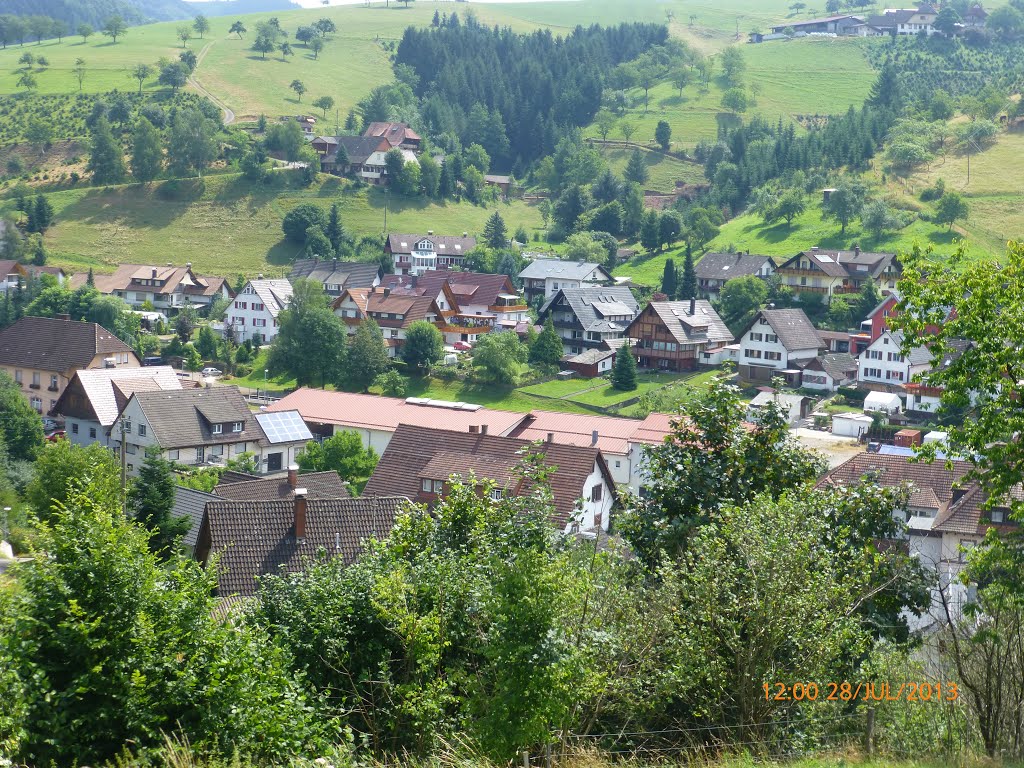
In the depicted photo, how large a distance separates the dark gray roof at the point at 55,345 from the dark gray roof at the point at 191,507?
25.4m

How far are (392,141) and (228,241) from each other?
24603 millimetres

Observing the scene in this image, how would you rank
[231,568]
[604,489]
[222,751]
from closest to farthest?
[222,751] < [231,568] < [604,489]

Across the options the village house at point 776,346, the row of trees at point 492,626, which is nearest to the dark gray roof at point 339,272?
the village house at point 776,346

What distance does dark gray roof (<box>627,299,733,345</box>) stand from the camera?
205ft

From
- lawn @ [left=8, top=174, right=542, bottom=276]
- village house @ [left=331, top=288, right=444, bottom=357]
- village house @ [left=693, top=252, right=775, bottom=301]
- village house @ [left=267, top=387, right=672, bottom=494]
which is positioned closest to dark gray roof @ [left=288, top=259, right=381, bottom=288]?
lawn @ [left=8, top=174, right=542, bottom=276]

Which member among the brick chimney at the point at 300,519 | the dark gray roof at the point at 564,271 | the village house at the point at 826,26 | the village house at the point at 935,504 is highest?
the village house at the point at 826,26

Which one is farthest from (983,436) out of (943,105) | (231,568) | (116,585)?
(943,105)

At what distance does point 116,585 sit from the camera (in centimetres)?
962

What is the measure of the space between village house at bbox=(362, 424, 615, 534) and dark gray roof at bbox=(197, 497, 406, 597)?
22.5 feet

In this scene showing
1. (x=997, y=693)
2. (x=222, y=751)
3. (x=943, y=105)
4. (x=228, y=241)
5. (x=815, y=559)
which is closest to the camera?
(x=222, y=751)

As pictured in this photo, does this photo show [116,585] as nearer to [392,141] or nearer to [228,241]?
[228,241]

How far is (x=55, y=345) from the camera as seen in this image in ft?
168

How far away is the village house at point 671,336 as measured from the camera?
62.4 metres
